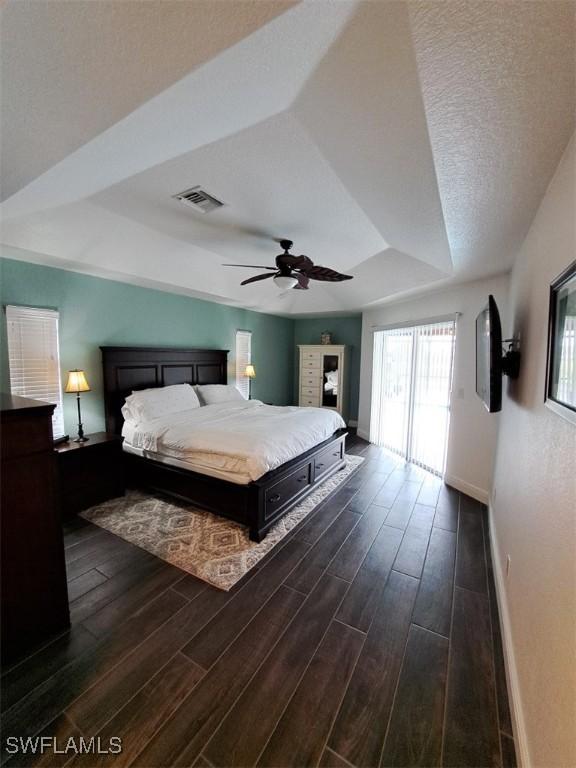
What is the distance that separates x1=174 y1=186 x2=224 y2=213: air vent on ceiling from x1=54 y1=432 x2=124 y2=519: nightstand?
239 centimetres

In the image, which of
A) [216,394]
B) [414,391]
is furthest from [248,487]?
[414,391]

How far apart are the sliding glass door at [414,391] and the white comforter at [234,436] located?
1.29 m

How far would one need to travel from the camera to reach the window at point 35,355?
2.81 metres

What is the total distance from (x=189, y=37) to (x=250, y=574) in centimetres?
272

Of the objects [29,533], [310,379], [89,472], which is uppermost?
[310,379]

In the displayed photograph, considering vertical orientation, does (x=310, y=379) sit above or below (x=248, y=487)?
above

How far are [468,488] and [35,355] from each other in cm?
475

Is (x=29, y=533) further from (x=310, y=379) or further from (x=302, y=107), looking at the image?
(x=310, y=379)

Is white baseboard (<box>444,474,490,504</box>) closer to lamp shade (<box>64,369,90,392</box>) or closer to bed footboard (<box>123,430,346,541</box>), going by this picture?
bed footboard (<box>123,430,346,541</box>)

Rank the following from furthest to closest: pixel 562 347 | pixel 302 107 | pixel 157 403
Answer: pixel 157 403, pixel 302 107, pixel 562 347

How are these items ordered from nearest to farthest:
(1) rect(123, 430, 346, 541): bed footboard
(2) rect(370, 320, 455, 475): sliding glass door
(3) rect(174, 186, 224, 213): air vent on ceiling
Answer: (3) rect(174, 186, 224, 213): air vent on ceiling
(1) rect(123, 430, 346, 541): bed footboard
(2) rect(370, 320, 455, 475): sliding glass door

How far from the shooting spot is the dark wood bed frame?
265cm

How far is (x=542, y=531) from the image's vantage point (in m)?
1.21

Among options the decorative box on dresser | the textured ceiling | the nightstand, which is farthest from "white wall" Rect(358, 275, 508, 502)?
the nightstand
